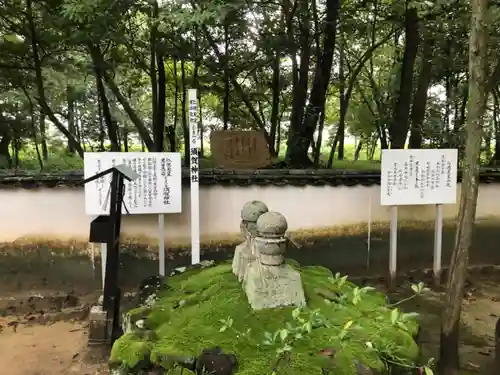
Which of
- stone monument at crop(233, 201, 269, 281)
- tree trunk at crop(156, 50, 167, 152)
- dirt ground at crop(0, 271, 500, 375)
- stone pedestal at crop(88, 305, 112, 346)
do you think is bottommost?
dirt ground at crop(0, 271, 500, 375)

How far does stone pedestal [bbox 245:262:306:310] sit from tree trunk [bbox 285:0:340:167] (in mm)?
5372

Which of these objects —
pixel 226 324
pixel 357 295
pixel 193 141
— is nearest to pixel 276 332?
pixel 226 324

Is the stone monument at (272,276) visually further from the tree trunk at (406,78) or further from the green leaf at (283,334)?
the tree trunk at (406,78)

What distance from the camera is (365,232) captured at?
7.00m

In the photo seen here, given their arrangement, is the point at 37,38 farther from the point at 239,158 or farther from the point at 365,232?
the point at 365,232

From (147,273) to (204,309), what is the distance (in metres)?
3.61

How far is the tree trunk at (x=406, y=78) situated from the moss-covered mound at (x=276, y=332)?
5.54m

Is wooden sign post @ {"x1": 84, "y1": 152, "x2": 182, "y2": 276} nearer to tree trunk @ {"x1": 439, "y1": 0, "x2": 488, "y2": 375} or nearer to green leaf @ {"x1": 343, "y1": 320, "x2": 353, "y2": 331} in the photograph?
tree trunk @ {"x1": 439, "y1": 0, "x2": 488, "y2": 375}

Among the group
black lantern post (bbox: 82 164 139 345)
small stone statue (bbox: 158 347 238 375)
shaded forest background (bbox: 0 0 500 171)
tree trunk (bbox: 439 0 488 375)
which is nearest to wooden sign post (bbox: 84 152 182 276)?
black lantern post (bbox: 82 164 139 345)

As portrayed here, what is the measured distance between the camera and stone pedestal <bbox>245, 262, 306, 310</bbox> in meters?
2.81

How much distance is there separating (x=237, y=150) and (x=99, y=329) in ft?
10.0

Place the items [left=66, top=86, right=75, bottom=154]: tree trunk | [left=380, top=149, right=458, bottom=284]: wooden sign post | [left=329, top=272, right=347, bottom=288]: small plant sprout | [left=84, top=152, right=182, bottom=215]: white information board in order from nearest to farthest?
[left=329, top=272, right=347, bottom=288]: small plant sprout < [left=84, top=152, right=182, bottom=215]: white information board < [left=380, top=149, right=458, bottom=284]: wooden sign post < [left=66, top=86, right=75, bottom=154]: tree trunk

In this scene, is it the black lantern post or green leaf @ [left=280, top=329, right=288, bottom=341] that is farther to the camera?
the black lantern post

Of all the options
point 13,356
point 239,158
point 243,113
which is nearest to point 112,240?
point 13,356
